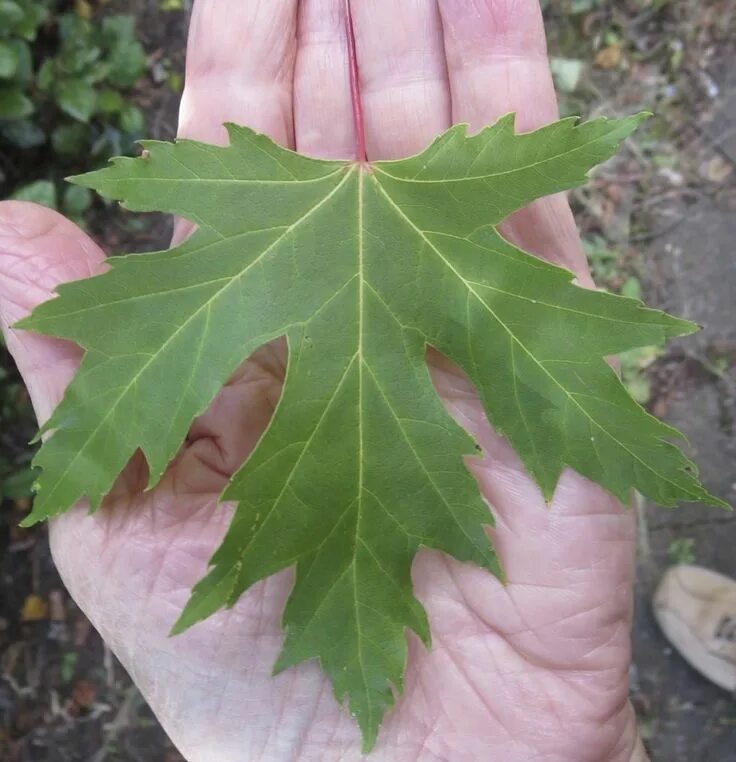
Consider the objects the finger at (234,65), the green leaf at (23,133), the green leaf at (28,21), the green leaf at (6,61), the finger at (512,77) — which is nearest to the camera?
the finger at (512,77)

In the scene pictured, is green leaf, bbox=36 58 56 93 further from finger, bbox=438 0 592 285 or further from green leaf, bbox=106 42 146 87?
finger, bbox=438 0 592 285

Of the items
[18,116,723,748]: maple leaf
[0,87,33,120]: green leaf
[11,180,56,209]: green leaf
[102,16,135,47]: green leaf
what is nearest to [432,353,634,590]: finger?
[18,116,723,748]: maple leaf

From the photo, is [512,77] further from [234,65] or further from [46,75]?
[46,75]

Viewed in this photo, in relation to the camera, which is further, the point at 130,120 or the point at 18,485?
the point at 130,120

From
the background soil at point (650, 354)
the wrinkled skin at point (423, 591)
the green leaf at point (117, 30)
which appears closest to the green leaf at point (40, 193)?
the background soil at point (650, 354)

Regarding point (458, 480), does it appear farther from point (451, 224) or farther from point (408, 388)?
point (451, 224)

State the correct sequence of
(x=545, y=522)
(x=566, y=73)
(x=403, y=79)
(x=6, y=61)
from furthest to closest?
(x=566, y=73)
(x=6, y=61)
(x=403, y=79)
(x=545, y=522)

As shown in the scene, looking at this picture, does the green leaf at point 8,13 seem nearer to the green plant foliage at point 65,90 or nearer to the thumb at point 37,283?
the green plant foliage at point 65,90

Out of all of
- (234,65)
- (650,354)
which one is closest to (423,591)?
(234,65)
